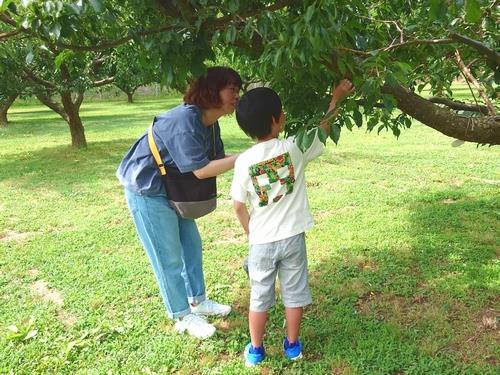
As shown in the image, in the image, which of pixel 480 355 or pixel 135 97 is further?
pixel 135 97

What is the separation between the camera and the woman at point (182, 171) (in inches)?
97.9

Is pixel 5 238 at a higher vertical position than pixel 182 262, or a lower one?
lower

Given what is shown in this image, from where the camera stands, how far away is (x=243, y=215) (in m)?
2.44

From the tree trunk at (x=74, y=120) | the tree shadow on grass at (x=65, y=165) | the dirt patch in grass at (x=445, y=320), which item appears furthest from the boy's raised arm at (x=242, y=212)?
the tree trunk at (x=74, y=120)

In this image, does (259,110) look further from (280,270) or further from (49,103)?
(49,103)

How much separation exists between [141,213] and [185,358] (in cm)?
87

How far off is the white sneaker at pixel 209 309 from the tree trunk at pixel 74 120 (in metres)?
8.53

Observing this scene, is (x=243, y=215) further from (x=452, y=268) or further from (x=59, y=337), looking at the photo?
(x=452, y=268)

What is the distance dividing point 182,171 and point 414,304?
6.04 ft

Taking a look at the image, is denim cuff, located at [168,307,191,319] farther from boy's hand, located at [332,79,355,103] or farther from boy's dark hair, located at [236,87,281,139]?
boy's hand, located at [332,79,355,103]

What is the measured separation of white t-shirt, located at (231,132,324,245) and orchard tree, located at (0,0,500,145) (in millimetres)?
166

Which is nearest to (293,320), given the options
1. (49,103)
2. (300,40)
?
(300,40)

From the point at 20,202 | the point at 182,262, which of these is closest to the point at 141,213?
the point at 182,262

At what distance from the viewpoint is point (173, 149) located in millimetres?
2537
